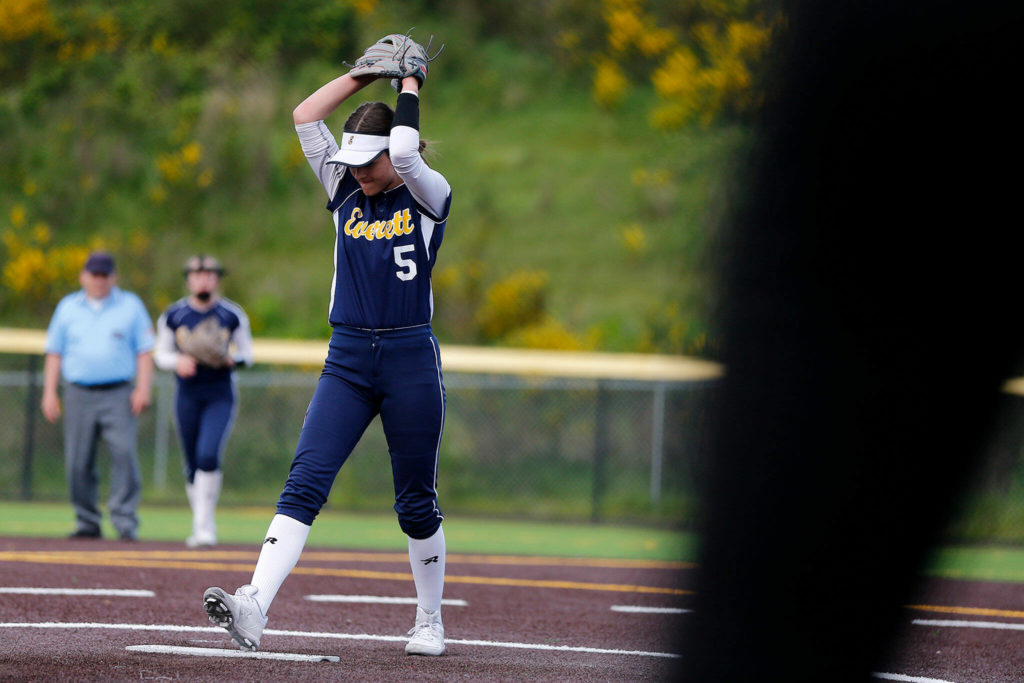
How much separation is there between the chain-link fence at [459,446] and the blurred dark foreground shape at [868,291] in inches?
620

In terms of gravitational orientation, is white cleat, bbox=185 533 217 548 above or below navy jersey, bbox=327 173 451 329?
below

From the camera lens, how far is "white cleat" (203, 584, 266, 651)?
4.43m

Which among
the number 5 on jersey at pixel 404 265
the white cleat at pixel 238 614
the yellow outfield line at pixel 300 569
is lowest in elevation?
the yellow outfield line at pixel 300 569

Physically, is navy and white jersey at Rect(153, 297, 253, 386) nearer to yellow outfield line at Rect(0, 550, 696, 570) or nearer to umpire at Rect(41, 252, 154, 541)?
umpire at Rect(41, 252, 154, 541)

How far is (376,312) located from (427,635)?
3.99 ft

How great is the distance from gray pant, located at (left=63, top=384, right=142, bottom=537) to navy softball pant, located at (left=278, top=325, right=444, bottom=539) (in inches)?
260

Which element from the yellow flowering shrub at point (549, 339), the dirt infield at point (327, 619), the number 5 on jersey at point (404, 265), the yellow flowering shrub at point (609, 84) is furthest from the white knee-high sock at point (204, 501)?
the yellow flowering shrub at point (609, 84)

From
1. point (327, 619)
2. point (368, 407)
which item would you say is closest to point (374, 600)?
point (327, 619)

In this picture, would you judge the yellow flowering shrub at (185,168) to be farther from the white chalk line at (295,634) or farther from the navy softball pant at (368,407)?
the navy softball pant at (368,407)

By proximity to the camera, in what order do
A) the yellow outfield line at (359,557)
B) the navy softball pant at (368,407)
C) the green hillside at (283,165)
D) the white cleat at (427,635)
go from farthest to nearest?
the green hillside at (283,165) < the yellow outfield line at (359,557) < the white cleat at (427,635) < the navy softball pant at (368,407)

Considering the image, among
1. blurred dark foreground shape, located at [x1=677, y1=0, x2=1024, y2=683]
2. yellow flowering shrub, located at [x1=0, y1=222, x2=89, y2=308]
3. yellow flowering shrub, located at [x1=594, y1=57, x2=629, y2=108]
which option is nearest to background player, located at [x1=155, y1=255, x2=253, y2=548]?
blurred dark foreground shape, located at [x1=677, y1=0, x2=1024, y2=683]

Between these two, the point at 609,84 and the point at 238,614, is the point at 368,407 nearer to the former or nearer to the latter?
the point at 238,614

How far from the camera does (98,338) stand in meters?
11.1

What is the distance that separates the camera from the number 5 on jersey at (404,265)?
504cm
